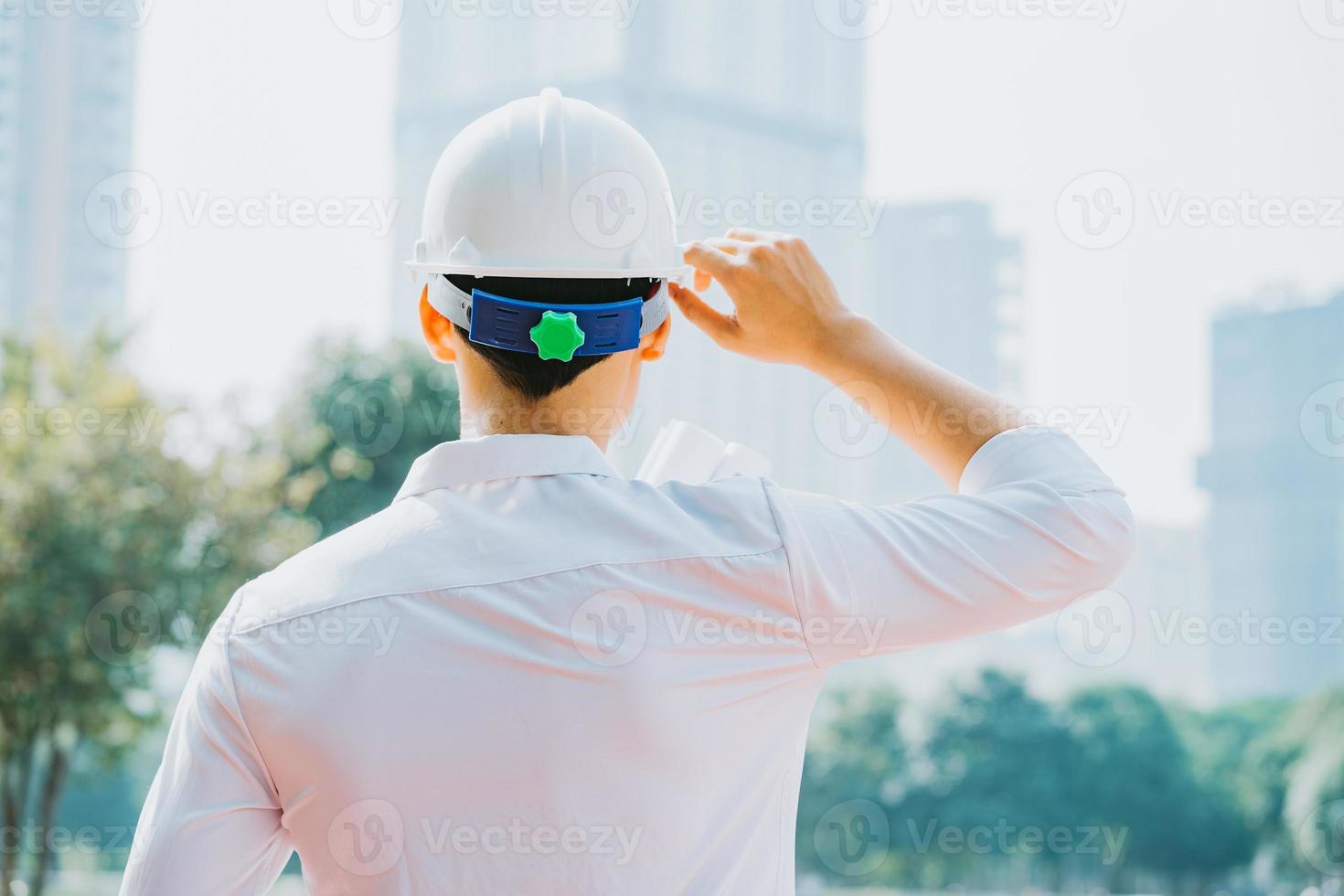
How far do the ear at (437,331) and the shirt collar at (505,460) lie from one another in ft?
0.22

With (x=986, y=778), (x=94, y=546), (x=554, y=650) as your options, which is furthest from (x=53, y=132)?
(x=554, y=650)

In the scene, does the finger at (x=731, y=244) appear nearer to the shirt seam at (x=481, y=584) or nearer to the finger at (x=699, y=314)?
the finger at (x=699, y=314)

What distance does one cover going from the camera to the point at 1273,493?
56.9 feet

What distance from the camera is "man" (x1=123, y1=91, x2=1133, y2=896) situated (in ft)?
1.99

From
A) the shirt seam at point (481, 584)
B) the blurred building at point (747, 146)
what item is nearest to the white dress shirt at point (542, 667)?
the shirt seam at point (481, 584)

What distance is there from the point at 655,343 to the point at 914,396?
6.2 inches

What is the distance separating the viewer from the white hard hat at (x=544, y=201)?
0.68m

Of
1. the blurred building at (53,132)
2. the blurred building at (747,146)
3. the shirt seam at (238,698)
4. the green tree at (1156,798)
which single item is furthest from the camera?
the blurred building at (53,132)

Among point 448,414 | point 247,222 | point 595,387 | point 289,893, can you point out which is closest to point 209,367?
point 448,414

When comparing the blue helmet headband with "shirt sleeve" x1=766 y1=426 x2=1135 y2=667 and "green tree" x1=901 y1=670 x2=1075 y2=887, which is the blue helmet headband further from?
"green tree" x1=901 y1=670 x2=1075 y2=887

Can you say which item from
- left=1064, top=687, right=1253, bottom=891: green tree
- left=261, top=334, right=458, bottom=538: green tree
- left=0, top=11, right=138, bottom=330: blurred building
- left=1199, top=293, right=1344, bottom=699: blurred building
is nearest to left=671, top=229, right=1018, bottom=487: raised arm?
left=261, top=334, right=458, bottom=538: green tree

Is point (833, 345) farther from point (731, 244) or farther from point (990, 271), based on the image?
point (990, 271)

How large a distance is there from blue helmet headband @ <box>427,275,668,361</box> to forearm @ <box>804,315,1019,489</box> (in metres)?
0.13

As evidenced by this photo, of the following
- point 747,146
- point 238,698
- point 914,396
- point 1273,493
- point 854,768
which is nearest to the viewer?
point 238,698
